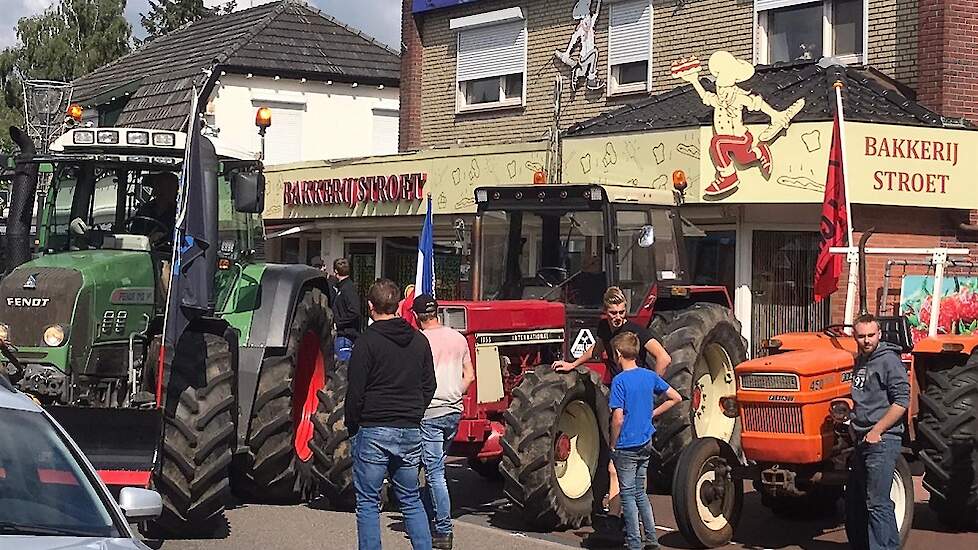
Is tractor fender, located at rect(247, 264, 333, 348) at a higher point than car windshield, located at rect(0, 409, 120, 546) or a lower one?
higher

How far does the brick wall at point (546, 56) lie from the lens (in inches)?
733

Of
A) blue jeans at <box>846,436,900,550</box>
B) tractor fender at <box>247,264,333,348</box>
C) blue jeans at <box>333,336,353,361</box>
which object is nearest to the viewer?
blue jeans at <box>846,436,900,550</box>

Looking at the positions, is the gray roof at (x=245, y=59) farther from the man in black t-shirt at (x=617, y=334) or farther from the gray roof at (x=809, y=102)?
the man in black t-shirt at (x=617, y=334)

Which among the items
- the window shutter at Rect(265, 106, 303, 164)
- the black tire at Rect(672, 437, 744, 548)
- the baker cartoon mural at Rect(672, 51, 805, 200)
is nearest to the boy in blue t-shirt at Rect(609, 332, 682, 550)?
the black tire at Rect(672, 437, 744, 548)

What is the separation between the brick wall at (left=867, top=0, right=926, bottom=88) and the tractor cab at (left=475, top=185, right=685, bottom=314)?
5.75 meters

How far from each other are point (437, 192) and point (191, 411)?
11277 mm

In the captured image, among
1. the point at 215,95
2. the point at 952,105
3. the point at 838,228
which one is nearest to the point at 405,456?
the point at 838,228

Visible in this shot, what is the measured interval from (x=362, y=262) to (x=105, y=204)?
12.6 meters

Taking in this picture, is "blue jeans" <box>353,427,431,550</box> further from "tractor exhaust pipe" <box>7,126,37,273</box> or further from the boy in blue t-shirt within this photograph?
"tractor exhaust pipe" <box>7,126,37,273</box>

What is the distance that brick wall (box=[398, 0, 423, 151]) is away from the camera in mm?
23422

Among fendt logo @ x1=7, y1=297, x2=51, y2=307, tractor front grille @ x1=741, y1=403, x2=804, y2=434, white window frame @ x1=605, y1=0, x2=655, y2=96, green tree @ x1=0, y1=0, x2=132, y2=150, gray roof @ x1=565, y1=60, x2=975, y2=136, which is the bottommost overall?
tractor front grille @ x1=741, y1=403, x2=804, y2=434

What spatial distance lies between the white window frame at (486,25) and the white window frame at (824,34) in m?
4.41

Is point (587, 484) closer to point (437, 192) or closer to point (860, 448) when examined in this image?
point (860, 448)

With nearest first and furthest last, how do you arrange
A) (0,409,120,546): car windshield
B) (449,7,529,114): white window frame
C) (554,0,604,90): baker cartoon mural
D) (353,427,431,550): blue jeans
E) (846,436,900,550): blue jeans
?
(0,409,120,546): car windshield → (353,427,431,550): blue jeans → (846,436,900,550): blue jeans → (554,0,604,90): baker cartoon mural → (449,7,529,114): white window frame
